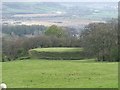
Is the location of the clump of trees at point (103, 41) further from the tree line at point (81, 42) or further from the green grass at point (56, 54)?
the green grass at point (56, 54)

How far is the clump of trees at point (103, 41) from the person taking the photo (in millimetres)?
39875

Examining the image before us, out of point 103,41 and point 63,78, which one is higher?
point 63,78

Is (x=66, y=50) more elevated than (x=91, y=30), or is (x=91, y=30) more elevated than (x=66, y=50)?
(x=91, y=30)

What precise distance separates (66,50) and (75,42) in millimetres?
3285

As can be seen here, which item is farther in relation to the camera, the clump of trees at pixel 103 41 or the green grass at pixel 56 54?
the green grass at pixel 56 54

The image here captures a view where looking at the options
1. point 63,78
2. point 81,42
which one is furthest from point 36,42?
point 63,78

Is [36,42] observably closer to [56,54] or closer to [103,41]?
[56,54]

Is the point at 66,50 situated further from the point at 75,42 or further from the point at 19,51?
the point at 19,51

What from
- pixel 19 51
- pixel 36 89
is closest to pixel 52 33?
pixel 19 51

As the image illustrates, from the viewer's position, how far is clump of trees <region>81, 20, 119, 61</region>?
3988 centimetres

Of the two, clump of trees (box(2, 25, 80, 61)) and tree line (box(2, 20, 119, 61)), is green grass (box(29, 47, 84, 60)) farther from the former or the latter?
clump of trees (box(2, 25, 80, 61))

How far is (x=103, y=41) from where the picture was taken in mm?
42656

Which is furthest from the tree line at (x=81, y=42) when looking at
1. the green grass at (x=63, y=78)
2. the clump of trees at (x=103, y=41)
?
the green grass at (x=63, y=78)

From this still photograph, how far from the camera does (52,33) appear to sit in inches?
2352
